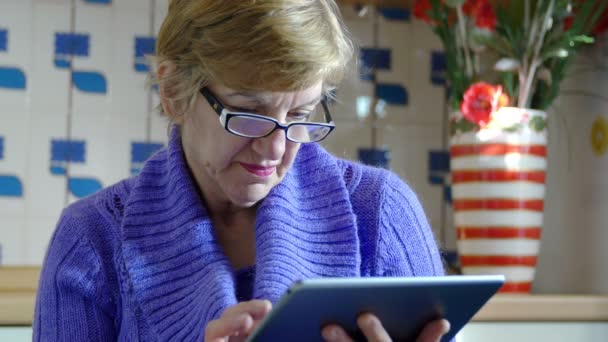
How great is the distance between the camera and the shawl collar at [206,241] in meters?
1.01

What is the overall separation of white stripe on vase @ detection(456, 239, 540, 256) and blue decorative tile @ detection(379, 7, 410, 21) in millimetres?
524

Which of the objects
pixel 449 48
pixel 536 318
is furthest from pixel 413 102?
pixel 536 318

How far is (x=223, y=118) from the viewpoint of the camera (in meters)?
0.92

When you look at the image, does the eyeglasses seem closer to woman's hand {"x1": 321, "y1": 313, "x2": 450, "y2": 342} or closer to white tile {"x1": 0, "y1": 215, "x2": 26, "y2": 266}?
woman's hand {"x1": 321, "y1": 313, "x2": 450, "y2": 342}

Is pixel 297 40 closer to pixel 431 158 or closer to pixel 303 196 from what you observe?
pixel 303 196

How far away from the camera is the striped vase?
155 centimetres

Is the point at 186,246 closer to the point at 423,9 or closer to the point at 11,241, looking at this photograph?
the point at 11,241

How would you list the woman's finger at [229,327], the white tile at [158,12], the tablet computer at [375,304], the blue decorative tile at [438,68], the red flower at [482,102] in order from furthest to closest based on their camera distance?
1. the blue decorative tile at [438,68]
2. the white tile at [158,12]
3. the red flower at [482,102]
4. the woman's finger at [229,327]
5. the tablet computer at [375,304]

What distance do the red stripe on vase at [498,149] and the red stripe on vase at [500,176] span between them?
0.11 feet

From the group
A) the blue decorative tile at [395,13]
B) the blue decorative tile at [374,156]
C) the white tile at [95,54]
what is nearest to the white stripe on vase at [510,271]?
the blue decorative tile at [374,156]

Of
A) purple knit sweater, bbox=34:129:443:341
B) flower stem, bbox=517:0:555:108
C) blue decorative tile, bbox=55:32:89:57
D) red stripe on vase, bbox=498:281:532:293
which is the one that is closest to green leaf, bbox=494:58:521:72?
flower stem, bbox=517:0:555:108

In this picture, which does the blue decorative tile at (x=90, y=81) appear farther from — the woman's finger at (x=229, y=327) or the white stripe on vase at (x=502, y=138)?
the woman's finger at (x=229, y=327)

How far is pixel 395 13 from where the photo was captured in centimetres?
185

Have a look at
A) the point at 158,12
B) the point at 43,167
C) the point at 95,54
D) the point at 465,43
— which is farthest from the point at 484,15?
the point at 43,167
